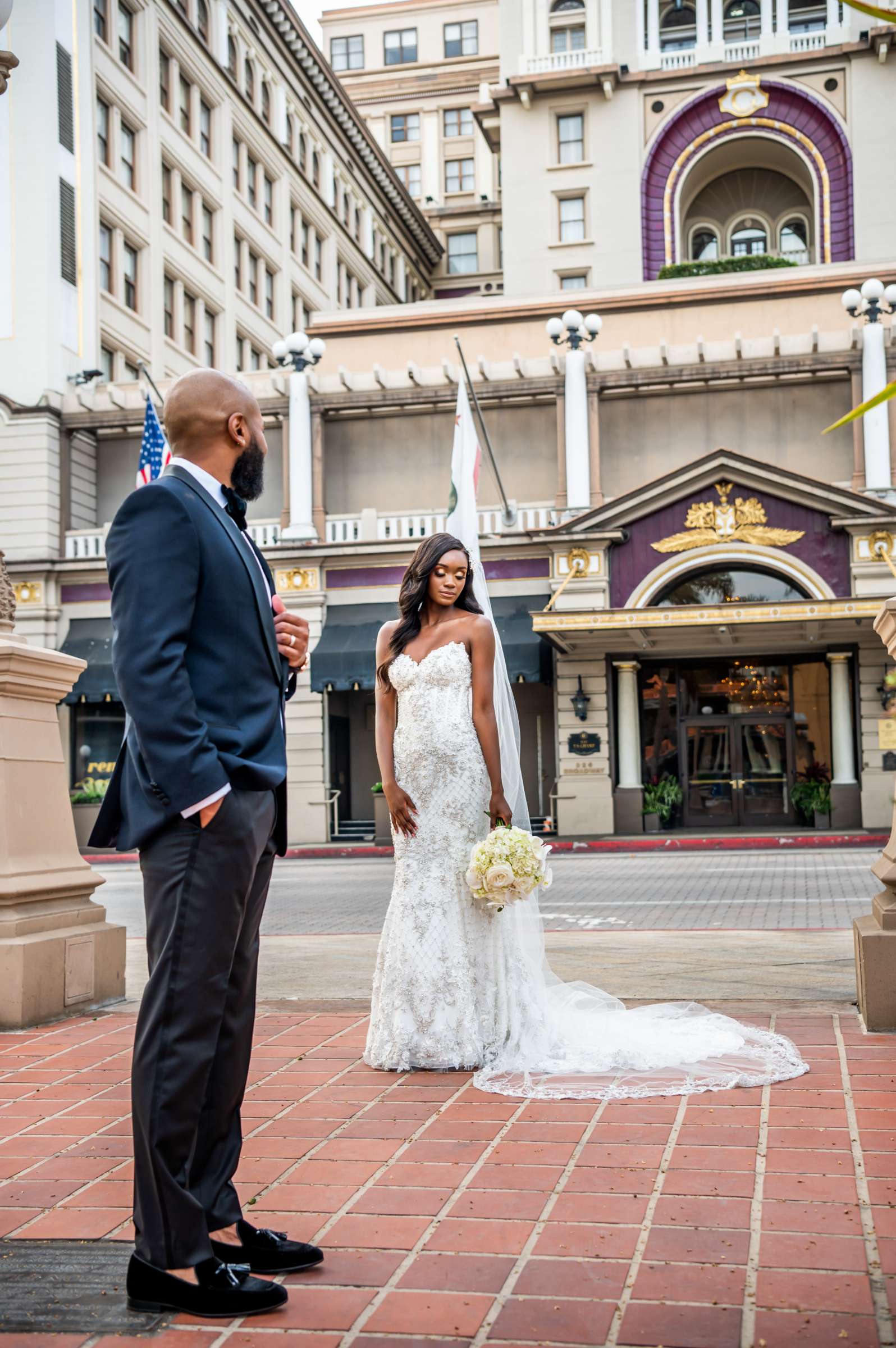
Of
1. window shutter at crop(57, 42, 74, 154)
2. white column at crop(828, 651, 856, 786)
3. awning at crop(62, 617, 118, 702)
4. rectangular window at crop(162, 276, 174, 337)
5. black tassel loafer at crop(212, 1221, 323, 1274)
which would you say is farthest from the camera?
rectangular window at crop(162, 276, 174, 337)

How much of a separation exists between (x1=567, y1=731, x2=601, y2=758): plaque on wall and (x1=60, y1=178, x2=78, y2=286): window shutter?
15628mm

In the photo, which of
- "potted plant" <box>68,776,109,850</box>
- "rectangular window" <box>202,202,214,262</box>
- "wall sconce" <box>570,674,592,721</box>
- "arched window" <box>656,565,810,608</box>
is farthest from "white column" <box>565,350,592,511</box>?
"rectangular window" <box>202,202,214,262</box>

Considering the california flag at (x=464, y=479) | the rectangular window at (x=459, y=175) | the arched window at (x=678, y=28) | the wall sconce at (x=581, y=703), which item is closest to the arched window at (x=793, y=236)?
the arched window at (x=678, y=28)

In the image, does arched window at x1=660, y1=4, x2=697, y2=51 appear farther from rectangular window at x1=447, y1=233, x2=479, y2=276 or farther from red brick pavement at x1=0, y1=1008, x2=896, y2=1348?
red brick pavement at x1=0, y1=1008, x2=896, y2=1348

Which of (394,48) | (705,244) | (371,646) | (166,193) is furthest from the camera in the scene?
(394,48)

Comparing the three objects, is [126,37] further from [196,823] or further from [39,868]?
[196,823]

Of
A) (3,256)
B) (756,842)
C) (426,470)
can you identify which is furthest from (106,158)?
(756,842)

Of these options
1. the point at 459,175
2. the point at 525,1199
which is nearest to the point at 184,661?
the point at 525,1199

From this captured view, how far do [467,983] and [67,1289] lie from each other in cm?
255

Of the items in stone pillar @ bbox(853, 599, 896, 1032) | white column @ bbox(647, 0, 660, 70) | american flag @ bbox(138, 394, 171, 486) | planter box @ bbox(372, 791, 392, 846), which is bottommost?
planter box @ bbox(372, 791, 392, 846)

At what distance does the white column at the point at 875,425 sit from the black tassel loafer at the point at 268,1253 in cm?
2567

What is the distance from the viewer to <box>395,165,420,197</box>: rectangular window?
65125 millimetres

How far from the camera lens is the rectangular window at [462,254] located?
6388cm

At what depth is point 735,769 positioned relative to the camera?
2781 cm
